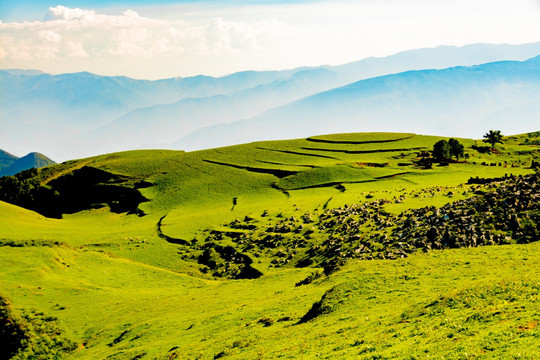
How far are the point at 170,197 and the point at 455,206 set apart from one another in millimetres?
87493

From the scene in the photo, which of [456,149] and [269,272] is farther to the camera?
[456,149]

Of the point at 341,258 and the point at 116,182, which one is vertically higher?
the point at 116,182

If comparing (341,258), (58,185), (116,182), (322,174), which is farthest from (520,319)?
(58,185)

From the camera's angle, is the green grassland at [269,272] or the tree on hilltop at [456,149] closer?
the green grassland at [269,272]

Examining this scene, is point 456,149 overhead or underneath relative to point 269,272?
overhead

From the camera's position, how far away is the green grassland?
22.7 metres

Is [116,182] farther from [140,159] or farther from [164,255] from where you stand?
[164,255]

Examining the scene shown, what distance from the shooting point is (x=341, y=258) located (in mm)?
50906

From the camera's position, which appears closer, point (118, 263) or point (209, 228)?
point (118, 263)

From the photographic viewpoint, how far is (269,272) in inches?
2243

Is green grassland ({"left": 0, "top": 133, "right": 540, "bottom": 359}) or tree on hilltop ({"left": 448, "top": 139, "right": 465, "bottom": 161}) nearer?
green grassland ({"left": 0, "top": 133, "right": 540, "bottom": 359})

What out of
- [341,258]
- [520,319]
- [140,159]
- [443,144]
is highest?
[140,159]

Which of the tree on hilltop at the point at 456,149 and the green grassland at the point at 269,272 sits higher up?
the tree on hilltop at the point at 456,149

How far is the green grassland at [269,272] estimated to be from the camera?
893 inches
